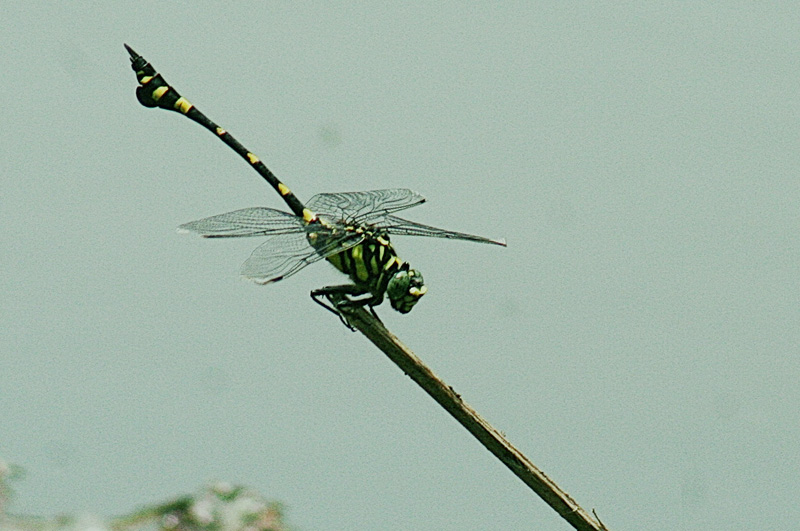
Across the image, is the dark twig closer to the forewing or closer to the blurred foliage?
the forewing

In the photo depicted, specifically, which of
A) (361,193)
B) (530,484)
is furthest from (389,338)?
(361,193)

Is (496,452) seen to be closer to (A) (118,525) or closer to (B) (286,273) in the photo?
(B) (286,273)

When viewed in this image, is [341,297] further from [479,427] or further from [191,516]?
[191,516]

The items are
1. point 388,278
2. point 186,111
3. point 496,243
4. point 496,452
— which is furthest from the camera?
point 186,111

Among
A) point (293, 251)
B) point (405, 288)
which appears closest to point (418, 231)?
point (405, 288)

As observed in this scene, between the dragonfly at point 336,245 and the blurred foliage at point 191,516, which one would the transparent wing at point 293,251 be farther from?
the blurred foliage at point 191,516

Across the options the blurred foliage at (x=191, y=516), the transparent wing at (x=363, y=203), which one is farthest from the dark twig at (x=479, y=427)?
the blurred foliage at (x=191, y=516)
